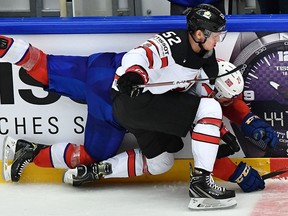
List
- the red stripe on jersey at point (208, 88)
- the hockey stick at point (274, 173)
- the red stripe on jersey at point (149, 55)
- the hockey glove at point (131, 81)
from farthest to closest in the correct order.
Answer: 1. the hockey stick at point (274, 173)
2. the red stripe on jersey at point (208, 88)
3. the red stripe on jersey at point (149, 55)
4. the hockey glove at point (131, 81)

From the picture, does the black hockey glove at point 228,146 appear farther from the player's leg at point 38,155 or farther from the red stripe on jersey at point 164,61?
the player's leg at point 38,155

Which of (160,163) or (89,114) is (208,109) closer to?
(160,163)

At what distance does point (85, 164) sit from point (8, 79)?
52 cm

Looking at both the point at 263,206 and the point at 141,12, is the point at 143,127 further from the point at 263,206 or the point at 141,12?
the point at 141,12

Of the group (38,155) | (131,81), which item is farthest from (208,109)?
(38,155)

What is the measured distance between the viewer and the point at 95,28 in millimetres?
4266

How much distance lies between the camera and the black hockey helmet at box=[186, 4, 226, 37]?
3.90 m

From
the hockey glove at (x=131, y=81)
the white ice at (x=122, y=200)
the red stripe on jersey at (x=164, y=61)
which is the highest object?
the red stripe on jersey at (x=164, y=61)

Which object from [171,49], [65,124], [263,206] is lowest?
[263,206]

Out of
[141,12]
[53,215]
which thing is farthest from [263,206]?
[141,12]

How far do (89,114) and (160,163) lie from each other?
1.23ft

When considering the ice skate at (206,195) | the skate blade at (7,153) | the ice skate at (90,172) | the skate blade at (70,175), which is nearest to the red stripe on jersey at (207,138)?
the ice skate at (206,195)

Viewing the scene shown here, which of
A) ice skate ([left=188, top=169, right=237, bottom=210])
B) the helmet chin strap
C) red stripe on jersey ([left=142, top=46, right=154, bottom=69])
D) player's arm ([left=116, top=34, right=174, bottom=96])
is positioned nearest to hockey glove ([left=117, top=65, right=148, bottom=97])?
player's arm ([left=116, top=34, right=174, bottom=96])

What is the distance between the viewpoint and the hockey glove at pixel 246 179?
4109 mm
